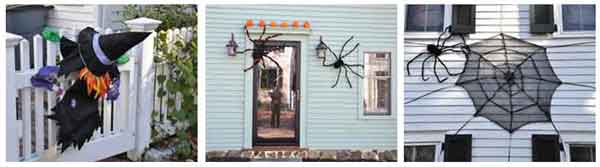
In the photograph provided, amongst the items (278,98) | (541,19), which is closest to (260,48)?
(278,98)

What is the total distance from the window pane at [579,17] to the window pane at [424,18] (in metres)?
0.56

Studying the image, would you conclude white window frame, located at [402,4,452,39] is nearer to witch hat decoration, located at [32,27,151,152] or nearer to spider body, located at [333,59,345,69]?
spider body, located at [333,59,345,69]

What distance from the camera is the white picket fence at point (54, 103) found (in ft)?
7.81

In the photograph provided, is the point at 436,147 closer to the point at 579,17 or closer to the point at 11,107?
the point at 579,17

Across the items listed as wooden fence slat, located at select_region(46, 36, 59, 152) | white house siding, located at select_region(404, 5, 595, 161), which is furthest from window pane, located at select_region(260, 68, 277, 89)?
wooden fence slat, located at select_region(46, 36, 59, 152)

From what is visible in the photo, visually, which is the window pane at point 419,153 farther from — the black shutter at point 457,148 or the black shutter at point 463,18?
the black shutter at point 463,18

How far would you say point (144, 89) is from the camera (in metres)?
3.01

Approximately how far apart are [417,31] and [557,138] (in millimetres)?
823

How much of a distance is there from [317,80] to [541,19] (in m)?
1.35

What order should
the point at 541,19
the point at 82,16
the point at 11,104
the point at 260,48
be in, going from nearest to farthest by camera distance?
the point at 11,104
the point at 541,19
the point at 82,16
the point at 260,48

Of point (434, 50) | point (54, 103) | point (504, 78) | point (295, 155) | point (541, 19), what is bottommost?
point (295, 155)
